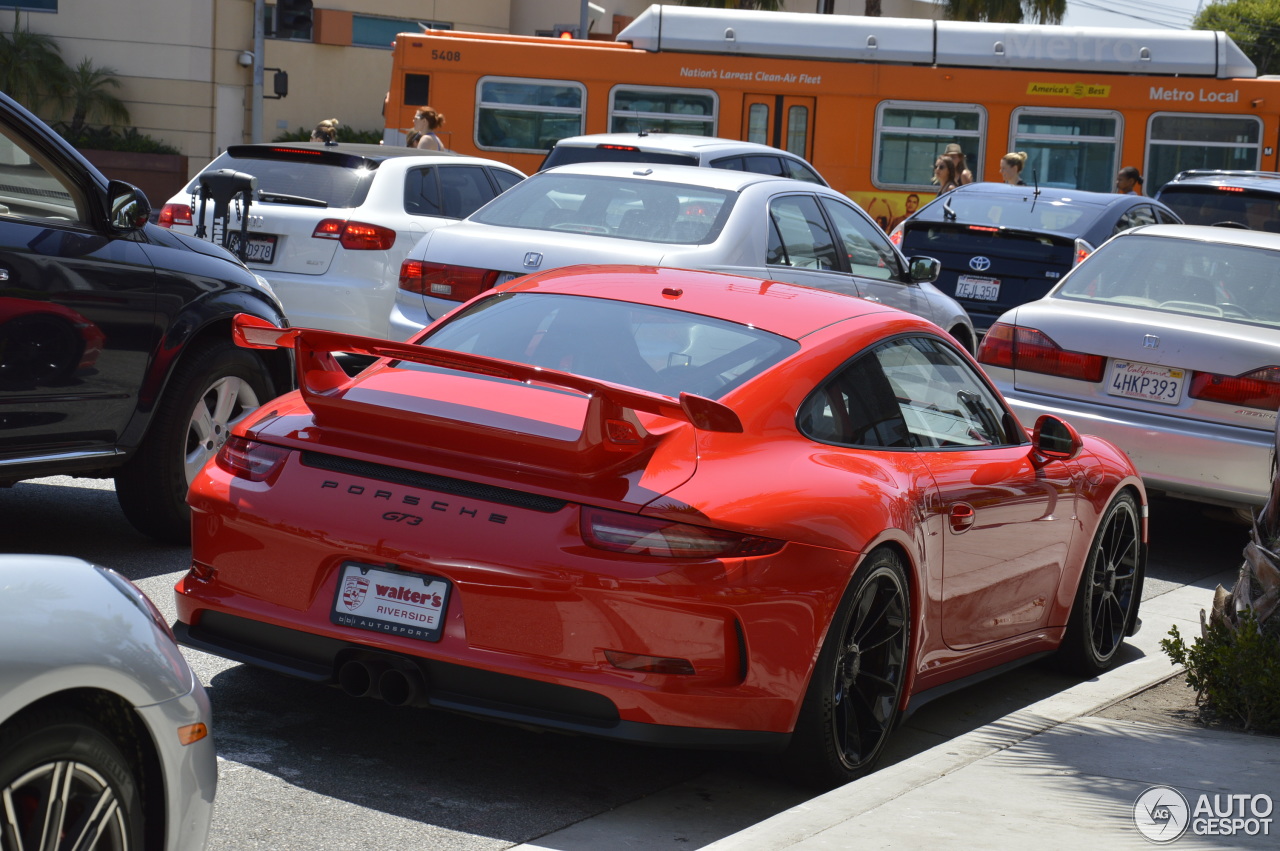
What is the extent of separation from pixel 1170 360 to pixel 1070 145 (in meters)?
12.5

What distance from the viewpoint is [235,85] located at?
3662 centimetres

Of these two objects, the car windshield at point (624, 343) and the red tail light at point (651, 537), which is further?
the car windshield at point (624, 343)

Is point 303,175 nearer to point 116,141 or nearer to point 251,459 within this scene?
point 251,459

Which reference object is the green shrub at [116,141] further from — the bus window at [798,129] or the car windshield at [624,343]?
the car windshield at [624,343]

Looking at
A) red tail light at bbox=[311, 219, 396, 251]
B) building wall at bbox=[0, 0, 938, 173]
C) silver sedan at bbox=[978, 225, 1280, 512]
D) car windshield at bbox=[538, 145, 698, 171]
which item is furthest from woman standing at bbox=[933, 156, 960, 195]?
building wall at bbox=[0, 0, 938, 173]

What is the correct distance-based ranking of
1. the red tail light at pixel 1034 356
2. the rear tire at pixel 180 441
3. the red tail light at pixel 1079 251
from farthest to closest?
1. the red tail light at pixel 1079 251
2. the red tail light at pixel 1034 356
3. the rear tire at pixel 180 441

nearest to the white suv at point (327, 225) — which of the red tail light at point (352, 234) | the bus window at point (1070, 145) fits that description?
the red tail light at point (352, 234)

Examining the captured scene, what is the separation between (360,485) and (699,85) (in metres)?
16.0

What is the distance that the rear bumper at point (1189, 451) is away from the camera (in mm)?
7871

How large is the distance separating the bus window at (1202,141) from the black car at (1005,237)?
601 cm

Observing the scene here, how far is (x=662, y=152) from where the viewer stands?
12219 millimetres

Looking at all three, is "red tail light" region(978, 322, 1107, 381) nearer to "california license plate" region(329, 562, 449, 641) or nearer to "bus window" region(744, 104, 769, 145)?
"california license plate" region(329, 562, 449, 641)

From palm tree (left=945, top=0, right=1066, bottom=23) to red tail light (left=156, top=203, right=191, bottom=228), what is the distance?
35.6 metres

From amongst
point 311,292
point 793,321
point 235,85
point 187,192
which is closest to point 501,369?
point 793,321
